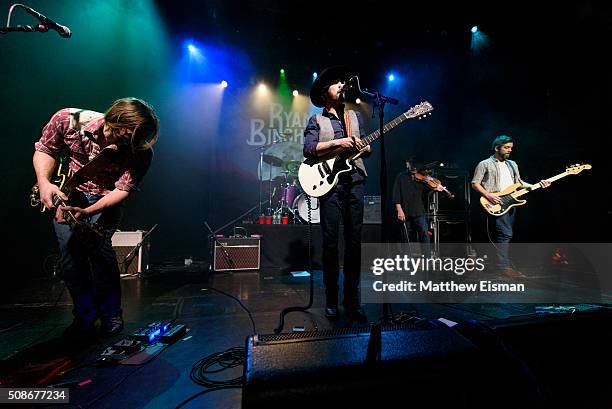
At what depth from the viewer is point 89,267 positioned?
2.01m

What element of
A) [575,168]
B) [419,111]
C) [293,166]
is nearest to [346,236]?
[419,111]

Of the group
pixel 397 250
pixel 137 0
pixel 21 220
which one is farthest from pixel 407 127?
pixel 21 220

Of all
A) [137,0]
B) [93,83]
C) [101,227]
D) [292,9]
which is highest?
[292,9]

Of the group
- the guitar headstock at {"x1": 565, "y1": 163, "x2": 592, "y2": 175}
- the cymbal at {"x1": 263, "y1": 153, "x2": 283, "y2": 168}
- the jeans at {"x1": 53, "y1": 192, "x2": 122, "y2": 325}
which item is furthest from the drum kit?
the guitar headstock at {"x1": 565, "y1": 163, "x2": 592, "y2": 175}

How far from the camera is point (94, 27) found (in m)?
4.89

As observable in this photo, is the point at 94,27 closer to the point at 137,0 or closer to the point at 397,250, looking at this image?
the point at 137,0

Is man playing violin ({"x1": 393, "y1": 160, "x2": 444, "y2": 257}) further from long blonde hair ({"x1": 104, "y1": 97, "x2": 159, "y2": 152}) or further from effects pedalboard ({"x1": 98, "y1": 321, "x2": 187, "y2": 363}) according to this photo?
long blonde hair ({"x1": 104, "y1": 97, "x2": 159, "y2": 152})

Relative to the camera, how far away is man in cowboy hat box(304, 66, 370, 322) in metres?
2.36

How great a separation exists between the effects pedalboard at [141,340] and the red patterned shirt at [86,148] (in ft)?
3.44

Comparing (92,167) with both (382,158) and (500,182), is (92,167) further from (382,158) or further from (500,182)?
(500,182)

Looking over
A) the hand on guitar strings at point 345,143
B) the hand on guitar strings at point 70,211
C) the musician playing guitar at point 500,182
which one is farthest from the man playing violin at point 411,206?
the hand on guitar strings at point 70,211

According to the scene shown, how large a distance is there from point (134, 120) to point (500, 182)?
17.5 feet

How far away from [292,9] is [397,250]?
6389 millimetres

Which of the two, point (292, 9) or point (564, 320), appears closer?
point (564, 320)
